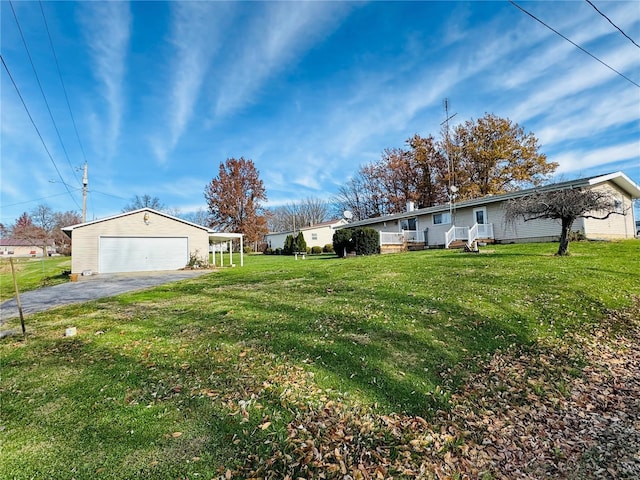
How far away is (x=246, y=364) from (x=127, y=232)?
60.3ft

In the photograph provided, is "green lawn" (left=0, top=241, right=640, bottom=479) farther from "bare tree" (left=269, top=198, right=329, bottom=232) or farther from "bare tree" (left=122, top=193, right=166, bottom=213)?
"bare tree" (left=269, top=198, right=329, bottom=232)

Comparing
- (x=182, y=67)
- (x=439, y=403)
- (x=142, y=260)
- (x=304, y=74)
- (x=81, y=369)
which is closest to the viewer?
(x=439, y=403)

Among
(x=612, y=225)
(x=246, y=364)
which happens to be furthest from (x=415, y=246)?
(x=246, y=364)

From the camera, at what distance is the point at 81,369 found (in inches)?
158

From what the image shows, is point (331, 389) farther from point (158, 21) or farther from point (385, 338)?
point (158, 21)

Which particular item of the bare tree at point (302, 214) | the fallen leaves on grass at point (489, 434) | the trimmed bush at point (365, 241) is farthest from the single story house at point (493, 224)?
the bare tree at point (302, 214)

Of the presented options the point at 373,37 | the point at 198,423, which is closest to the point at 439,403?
the point at 198,423

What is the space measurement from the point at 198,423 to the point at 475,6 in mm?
10721

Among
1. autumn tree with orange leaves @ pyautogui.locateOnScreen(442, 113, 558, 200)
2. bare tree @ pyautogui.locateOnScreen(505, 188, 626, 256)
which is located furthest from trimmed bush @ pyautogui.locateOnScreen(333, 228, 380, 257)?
autumn tree with orange leaves @ pyautogui.locateOnScreen(442, 113, 558, 200)

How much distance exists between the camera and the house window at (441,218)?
21.0m

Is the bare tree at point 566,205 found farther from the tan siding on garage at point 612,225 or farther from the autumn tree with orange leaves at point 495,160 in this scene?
the autumn tree with orange leaves at point 495,160

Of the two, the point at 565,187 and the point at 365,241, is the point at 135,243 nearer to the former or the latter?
the point at 365,241

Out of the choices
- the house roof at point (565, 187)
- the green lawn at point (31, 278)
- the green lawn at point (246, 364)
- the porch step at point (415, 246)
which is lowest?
Answer: the green lawn at point (246, 364)

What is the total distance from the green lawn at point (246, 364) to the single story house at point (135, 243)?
11.9 m
